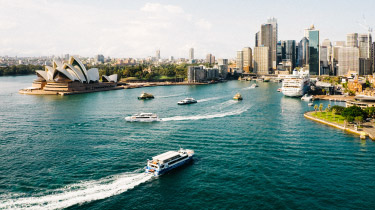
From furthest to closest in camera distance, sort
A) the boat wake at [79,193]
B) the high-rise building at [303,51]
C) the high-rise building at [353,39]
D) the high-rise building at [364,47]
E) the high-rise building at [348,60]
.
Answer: the high-rise building at [303,51] → the high-rise building at [353,39] → the high-rise building at [364,47] → the high-rise building at [348,60] → the boat wake at [79,193]

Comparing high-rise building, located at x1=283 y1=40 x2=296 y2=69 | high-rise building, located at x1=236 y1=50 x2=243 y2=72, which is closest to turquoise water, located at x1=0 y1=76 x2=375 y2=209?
high-rise building, located at x1=236 y1=50 x2=243 y2=72

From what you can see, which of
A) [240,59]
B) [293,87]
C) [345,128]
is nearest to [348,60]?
[240,59]

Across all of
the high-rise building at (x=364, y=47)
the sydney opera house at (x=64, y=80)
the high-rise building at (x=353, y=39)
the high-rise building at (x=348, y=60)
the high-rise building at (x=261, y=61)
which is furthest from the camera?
the high-rise building at (x=353, y=39)

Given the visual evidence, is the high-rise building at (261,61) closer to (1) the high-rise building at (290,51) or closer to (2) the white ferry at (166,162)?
(1) the high-rise building at (290,51)

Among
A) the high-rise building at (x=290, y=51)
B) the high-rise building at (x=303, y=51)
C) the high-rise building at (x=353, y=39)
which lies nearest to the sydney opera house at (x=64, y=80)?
the high-rise building at (x=353, y=39)

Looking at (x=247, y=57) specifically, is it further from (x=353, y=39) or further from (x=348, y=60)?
(x=353, y=39)

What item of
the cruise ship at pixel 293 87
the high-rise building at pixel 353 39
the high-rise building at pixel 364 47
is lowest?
the cruise ship at pixel 293 87

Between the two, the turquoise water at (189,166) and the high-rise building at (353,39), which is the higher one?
the high-rise building at (353,39)
